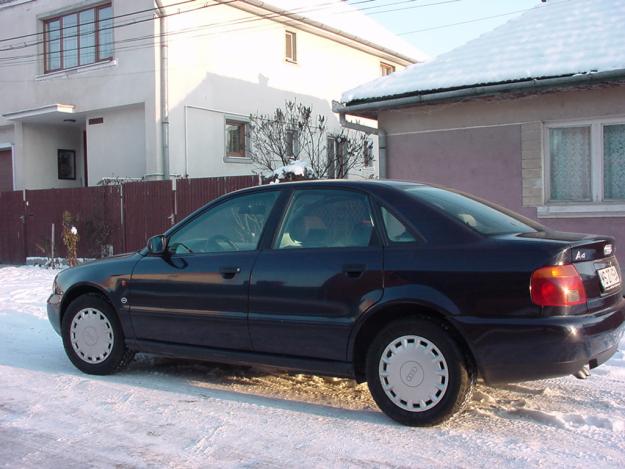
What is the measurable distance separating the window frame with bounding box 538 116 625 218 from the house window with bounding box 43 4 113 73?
41.0 feet

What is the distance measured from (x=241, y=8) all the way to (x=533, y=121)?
1148 cm

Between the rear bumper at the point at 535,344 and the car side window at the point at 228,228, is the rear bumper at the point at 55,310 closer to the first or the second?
the car side window at the point at 228,228

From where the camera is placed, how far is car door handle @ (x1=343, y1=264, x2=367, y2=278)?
4.49m

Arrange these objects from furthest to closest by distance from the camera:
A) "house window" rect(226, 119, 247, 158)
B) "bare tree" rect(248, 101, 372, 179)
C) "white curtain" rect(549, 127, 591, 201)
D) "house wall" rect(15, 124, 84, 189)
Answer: "house wall" rect(15, 124, 84, 189), "house window" rect(226, 119, 247, 158), "bare tree" rect(248, 101, 372, 179), "white curtain" rect(549, 127, 591, 201)

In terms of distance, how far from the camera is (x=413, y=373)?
4336mm

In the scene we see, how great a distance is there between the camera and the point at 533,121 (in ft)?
30.8

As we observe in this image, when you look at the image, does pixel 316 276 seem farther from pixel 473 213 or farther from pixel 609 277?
pixel 609 277

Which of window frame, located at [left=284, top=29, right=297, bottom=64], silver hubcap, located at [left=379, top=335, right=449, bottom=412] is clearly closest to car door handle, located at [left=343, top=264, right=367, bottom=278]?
silver hubcap, located at [left=379, top=335, right=449, bottom=412]

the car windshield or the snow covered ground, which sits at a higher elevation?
the car windshield

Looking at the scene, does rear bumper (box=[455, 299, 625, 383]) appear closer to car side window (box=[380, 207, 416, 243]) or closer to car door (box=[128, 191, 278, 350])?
car side window (box=[380, 207, 416, 243])

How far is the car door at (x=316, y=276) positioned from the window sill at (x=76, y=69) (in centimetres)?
1393

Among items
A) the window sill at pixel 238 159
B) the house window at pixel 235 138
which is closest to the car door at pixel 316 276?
the window sill at pixel 238 159

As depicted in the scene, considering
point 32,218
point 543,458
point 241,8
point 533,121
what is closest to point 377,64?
point 241,8

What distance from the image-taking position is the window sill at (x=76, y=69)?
17422 mm
